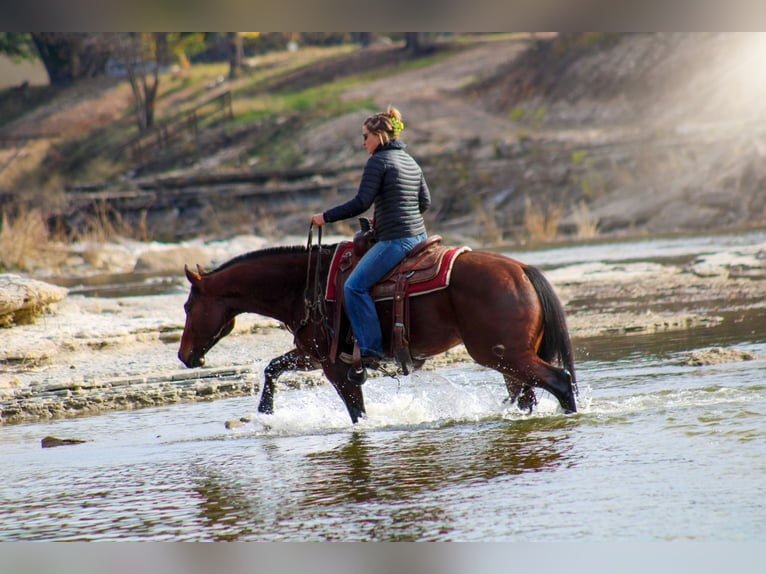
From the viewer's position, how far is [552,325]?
21.5ft

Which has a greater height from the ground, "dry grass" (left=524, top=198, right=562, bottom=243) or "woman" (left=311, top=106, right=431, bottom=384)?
"dry grass" (left=524, top=198, right=562, bottom=243)

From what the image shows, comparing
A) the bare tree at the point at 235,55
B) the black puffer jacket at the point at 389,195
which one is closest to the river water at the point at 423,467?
the black puffer jacket at the point at 389,195

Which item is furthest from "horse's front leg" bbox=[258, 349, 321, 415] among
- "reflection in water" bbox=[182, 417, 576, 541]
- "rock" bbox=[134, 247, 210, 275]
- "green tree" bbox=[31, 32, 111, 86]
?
"green tree" bbox=[31, 32, 111, 86]

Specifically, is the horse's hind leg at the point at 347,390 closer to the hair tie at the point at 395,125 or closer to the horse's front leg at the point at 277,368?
the horse's front leg at the point at 277,368

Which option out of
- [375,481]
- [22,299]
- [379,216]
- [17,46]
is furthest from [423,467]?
[17,46]

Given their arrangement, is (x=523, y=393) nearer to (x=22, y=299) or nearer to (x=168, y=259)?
(x=22, y=299)

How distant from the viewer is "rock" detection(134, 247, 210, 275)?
22188mm

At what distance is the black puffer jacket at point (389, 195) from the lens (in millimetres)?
6673

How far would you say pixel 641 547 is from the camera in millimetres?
4062

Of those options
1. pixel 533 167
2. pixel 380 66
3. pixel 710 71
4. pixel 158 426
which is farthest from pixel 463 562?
pixel 380 66

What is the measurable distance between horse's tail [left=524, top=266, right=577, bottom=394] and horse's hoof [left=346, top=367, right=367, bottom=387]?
122cm

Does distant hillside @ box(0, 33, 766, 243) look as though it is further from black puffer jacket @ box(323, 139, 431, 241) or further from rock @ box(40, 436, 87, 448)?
rock @ box(40, 436, 87, 448)

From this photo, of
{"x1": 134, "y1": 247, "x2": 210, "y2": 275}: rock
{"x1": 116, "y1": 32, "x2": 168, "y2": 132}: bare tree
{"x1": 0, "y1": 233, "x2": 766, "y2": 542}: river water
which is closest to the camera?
{"x1": 0, "y1": 233, "x2": 766, "y2": 542}: river water

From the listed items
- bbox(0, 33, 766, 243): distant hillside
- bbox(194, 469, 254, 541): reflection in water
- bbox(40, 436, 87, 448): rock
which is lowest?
bbox(194, 469, 254, 541): reflection in water
